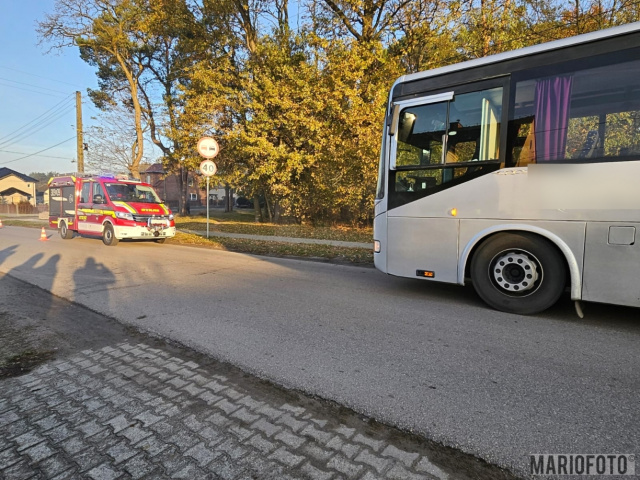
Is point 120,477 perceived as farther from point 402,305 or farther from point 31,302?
point 31,302

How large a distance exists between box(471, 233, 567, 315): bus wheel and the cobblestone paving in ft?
11.4

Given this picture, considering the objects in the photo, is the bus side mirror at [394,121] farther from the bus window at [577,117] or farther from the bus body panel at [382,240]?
the bus window at [577,117]

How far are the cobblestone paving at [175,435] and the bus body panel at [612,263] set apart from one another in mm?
3559

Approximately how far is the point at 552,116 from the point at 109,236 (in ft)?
43.5

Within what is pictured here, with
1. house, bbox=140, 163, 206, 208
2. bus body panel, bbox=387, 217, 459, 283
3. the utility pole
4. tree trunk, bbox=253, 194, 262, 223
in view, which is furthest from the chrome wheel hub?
house, bbox=140, 163, 206, 208

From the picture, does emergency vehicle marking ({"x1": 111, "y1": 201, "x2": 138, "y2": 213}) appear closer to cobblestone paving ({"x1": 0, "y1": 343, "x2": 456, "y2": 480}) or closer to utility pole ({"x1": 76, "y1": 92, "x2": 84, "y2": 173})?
cobblestone paving ({"x1": 0, "y1": 343, "x2": 456, "y2": 480})

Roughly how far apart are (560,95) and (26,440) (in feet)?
20.7

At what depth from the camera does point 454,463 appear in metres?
2.17

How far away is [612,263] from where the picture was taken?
4.32 metres

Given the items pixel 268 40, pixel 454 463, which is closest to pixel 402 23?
pixel 268 40

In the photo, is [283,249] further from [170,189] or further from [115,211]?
[170,189]

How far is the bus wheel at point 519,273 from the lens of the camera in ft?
15.6

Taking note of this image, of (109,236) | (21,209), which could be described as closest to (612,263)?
(109,236)

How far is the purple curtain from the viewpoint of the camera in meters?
4.63
